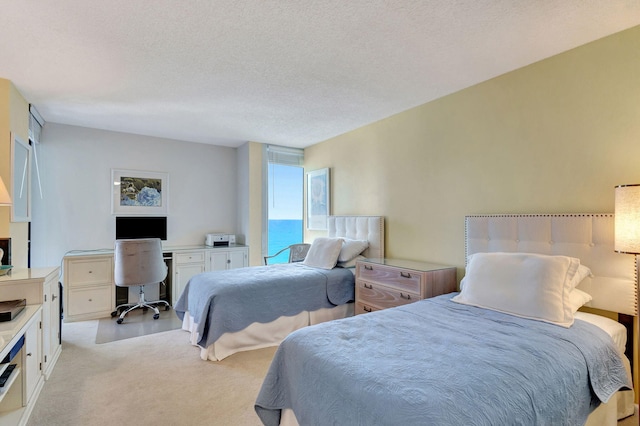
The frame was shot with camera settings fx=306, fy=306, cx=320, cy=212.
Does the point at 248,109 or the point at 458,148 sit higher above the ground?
the point at 248,109

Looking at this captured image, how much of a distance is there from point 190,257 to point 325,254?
85.3 inches

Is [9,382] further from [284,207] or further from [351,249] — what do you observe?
[284,207]

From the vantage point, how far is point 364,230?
3.99 meters

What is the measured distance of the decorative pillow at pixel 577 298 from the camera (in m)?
1.88

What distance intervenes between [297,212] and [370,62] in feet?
10.8

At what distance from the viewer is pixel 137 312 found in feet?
13.7

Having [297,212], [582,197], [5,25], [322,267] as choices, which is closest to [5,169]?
[5,25]

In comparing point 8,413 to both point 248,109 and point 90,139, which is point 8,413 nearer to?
point 248,109

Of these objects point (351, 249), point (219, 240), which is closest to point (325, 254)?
point (351, 249)

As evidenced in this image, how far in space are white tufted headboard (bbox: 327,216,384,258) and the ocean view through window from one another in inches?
40.7

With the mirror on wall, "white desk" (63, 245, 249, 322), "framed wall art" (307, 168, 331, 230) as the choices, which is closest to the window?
"framed wall art" (307, 168, 331, 230)

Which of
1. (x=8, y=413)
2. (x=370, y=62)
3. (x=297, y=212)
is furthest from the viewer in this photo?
(x=297, y=212)

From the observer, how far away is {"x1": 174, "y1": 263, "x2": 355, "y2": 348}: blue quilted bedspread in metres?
2.83

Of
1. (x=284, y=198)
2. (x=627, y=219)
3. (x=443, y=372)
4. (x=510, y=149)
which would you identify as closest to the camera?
(x=443, y=372)
